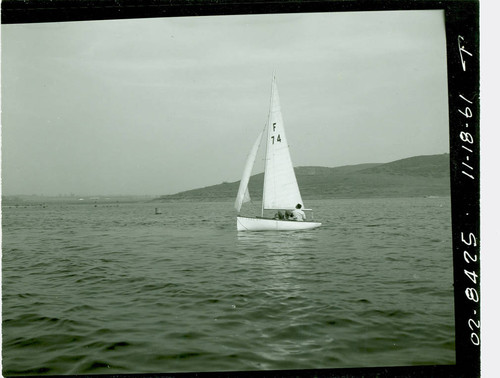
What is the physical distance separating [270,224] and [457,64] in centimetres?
1107

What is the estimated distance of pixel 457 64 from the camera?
472 cm

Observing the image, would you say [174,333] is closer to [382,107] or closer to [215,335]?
[215,335]

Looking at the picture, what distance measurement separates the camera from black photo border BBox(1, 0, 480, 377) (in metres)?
4.55

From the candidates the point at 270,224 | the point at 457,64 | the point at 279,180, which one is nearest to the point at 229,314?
the point at 457,64

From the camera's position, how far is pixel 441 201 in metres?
4.74

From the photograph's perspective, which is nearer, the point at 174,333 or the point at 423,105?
the point at 174,333

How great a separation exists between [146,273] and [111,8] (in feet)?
14.8

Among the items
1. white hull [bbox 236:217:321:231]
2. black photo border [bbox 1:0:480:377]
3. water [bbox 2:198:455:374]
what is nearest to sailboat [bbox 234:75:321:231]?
white hull [bbox 236:217:321:231]

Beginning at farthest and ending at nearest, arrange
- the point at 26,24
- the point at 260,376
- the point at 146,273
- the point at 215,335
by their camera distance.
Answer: the point at 146,273
the point at 26,24
the point at 215,335
the point at 260,376

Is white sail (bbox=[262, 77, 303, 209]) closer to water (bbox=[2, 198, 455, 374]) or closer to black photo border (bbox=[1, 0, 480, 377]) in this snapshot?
water (bbox=[2, 198, 455, 374])

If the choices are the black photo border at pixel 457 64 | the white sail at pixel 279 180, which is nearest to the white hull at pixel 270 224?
the white sail at pixel 279 180

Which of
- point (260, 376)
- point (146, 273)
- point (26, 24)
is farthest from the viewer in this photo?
point (146, 273)

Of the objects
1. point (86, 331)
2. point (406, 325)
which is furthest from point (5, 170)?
point (406, 325)

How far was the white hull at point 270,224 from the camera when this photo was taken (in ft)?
49.6
